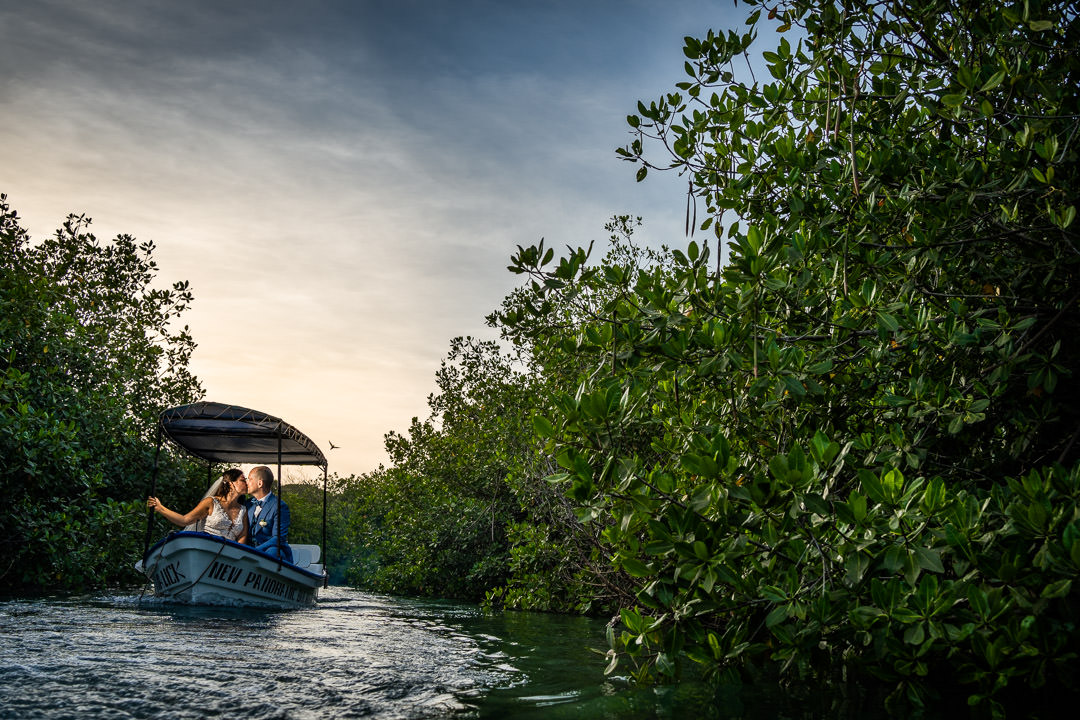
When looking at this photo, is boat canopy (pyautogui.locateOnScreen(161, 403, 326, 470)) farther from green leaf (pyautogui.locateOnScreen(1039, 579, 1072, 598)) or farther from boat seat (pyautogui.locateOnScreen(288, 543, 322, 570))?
green leaf (pyautogui.locateOnScreen(1039, 579, 1072, 598))

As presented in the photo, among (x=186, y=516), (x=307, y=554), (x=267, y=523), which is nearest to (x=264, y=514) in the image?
(x=267, y=523)

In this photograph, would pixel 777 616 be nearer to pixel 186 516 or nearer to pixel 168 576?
pixel 168 576

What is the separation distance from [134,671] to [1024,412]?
536 cm

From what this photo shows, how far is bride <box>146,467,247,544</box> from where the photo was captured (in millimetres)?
10992

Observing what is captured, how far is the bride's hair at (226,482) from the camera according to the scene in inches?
437

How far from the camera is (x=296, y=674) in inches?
179

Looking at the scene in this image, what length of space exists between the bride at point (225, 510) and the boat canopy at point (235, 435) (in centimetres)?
78

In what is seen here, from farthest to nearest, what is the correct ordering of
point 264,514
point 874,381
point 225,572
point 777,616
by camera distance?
1. point 264,514
2. point 225,572
3. point 874,381
4. point 777,616

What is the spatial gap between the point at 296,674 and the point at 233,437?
859cm

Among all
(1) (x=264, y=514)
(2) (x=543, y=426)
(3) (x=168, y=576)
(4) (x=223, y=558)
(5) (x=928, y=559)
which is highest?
(2) (x=543, y=426)

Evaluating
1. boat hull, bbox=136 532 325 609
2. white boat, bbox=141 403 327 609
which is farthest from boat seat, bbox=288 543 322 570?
boat hull, bbox=136 532 325 609

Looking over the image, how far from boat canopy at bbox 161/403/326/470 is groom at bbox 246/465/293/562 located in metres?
0.44

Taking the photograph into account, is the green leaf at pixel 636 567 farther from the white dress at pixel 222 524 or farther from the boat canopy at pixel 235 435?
the white dress at pixel 222 524

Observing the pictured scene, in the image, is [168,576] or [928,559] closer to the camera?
[928,559]
